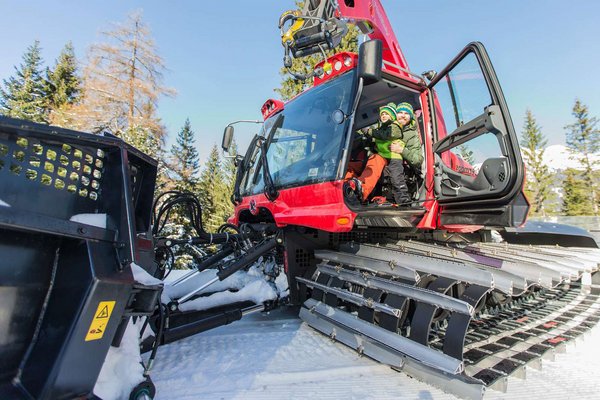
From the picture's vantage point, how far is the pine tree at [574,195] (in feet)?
108

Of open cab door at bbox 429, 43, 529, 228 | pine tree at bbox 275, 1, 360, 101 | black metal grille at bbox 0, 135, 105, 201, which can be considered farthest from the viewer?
pine tree at bbox 275, 1, 360, 101

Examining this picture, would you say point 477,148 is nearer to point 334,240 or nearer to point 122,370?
point 334,240

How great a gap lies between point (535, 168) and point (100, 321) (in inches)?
1778

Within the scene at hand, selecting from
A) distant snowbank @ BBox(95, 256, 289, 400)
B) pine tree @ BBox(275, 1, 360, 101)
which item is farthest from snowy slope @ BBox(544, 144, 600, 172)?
distant snowbank @ BBox(95, 256, 289, 400)

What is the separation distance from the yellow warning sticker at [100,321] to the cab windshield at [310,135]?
79.2 inches

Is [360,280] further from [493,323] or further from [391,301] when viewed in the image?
[493,323]

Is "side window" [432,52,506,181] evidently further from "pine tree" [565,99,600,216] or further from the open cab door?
"pine tree" [565,99,600,216]

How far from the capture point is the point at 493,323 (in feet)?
10.1

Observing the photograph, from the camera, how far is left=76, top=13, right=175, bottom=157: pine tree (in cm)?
1488

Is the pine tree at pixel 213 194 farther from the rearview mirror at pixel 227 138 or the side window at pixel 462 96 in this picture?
the side window at pixel 462 96

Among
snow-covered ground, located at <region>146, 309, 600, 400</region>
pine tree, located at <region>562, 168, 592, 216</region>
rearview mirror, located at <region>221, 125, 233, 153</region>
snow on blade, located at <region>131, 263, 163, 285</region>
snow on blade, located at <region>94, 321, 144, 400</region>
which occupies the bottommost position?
snow-covered ground, located at <region>146, 309, 600, 400</region>

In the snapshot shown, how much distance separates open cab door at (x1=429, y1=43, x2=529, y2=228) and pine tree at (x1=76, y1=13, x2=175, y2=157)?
43.4ft

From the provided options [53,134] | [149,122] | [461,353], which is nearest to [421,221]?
[461,353]

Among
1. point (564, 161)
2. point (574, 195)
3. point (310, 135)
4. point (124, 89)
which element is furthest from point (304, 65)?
point (564, 161)
